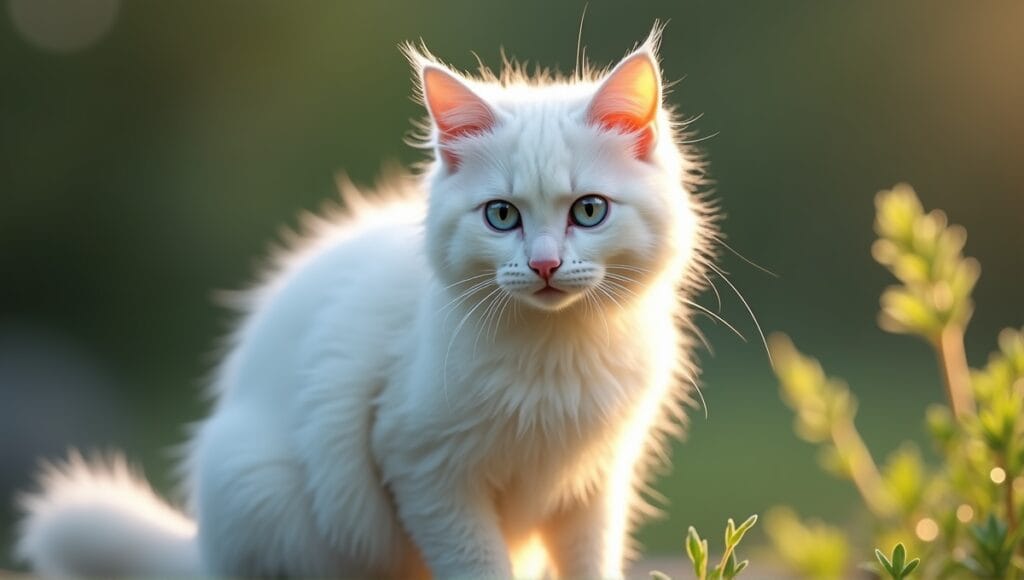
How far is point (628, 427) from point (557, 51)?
71.3 inches

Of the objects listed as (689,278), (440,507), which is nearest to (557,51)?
(689,278)

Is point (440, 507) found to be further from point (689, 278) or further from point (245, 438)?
point (689, 278)

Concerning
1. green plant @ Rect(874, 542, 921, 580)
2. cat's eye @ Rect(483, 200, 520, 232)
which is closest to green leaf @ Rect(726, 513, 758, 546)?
green plant @ Rect(874, 542, 921, 580)

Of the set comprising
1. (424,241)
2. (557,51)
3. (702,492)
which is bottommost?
(702,492)

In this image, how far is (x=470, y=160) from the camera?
130cm

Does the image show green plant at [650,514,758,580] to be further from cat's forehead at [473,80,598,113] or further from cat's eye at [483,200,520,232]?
cat's forehead at [473,80,598,113]

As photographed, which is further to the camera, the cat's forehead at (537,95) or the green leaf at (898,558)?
the cat's forehead at (537,95)

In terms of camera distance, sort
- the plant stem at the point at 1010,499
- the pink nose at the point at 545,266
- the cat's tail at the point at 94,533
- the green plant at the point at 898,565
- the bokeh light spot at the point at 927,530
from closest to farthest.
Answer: the green plant at the point at 898,565, the pink nose at the point at 545,266, the plant stem at the point at 1010,499, the bokeh light spot at the point at 927,530, the cat's tail at the point at 94,533

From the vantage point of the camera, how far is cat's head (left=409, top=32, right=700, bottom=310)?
120 centimetres

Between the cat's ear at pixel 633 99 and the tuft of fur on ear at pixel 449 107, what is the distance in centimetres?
13

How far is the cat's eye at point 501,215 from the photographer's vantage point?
1238 mm

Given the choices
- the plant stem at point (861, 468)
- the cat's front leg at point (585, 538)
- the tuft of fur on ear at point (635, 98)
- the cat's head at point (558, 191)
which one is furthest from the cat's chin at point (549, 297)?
the plant stem at point (861, 468)

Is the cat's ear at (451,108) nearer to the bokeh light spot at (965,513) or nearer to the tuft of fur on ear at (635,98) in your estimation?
the tuft of fur on ear at (635,98)

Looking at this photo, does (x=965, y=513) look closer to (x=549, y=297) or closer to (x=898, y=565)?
(x=898, y=565)
